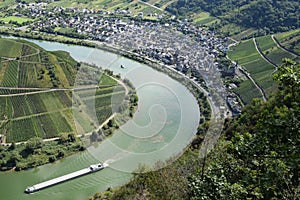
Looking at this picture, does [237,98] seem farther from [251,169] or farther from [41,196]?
[251,169]

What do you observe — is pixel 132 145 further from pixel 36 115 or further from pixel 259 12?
pixel 259 12

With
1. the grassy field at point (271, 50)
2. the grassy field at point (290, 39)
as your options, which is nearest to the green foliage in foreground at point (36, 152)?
the grassy field at point (271, 50)

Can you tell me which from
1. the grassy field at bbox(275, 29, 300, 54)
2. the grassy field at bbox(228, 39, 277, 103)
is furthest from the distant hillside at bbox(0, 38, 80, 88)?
the grassy field at bbox(275, 29, 300, 54)

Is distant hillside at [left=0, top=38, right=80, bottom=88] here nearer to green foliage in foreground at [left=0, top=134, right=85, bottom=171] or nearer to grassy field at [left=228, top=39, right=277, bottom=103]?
green foliage in foreground at [left=0, top=134, right=85, bottom=171]

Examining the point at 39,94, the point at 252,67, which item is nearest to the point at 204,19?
the point at 252,67

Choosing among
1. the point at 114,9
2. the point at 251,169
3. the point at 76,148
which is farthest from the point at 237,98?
the point at 114,9

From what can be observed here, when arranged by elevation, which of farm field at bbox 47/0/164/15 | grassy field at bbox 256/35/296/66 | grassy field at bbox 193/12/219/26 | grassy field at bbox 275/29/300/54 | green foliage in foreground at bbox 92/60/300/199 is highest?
green foliage in foreground at bbox 92/60/300/199
